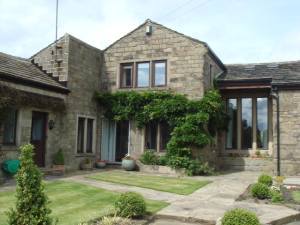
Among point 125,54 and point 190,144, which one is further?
point 125,54

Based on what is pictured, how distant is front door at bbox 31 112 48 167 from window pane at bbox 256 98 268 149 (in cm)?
1009

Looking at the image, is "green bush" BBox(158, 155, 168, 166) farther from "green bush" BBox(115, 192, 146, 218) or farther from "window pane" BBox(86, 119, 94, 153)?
"green bush" BBox(115, 192, 146, 218)

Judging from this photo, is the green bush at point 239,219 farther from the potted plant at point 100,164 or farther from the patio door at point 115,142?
the patio door at point 115,142

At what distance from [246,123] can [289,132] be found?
9.00ft

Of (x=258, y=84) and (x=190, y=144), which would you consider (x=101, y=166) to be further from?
(x=258, y=84)

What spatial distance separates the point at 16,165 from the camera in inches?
540

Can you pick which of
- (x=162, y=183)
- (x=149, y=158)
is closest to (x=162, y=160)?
(x=149, y=158)

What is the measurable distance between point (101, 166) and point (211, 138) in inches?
212

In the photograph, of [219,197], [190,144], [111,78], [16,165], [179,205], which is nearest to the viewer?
[179,205]

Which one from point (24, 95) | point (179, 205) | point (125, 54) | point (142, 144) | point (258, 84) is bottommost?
point (179, 205)

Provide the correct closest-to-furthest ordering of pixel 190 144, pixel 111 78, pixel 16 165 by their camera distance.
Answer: pixel 16 165 → pixel 190 144 → pixel 111 78

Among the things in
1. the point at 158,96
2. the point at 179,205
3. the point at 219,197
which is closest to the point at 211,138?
the point at 158,96

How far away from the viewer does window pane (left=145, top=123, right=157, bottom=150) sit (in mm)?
18344

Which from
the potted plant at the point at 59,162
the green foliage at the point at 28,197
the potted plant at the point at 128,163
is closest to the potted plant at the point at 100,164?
the potted plant at the point at 128,163
